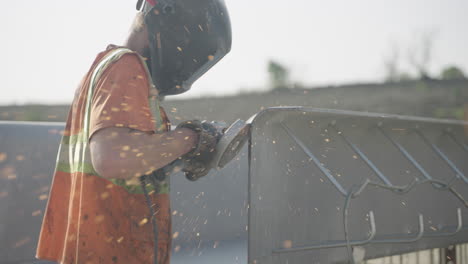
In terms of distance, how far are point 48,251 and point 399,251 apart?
1380 millimetres

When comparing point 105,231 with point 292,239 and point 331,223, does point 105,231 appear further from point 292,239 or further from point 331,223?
point 331,223

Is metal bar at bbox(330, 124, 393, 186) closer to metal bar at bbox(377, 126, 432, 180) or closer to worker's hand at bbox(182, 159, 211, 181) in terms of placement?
metal bar at bbox(377, 126, 432, 180)

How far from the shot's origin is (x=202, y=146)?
1.25 metres

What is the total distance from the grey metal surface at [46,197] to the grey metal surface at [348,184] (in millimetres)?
693

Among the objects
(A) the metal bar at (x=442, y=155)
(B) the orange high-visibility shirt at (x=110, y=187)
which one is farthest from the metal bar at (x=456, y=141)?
(B) the orange high-visibility shirt at (x=110, y=187)

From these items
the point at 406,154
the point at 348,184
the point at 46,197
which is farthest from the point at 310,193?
the point at 46,197

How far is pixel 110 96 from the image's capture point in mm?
1011

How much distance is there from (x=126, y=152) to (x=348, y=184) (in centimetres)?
102

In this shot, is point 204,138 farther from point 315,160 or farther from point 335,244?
point 335,244

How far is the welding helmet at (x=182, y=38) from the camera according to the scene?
4.40 feet

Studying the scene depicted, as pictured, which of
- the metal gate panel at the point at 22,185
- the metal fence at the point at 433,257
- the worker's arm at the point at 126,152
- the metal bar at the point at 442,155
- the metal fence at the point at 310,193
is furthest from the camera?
the metal bar at the point at 442,155

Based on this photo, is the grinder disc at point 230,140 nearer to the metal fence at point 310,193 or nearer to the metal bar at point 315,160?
the metal fence at point 310,193

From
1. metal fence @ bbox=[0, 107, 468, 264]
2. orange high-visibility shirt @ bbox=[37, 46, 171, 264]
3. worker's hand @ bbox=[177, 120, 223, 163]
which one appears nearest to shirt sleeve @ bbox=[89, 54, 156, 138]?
orange high-visibility shirt @ bbox=[37, 46, 171, 264]

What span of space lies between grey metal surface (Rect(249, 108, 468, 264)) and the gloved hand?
12 centimetres
